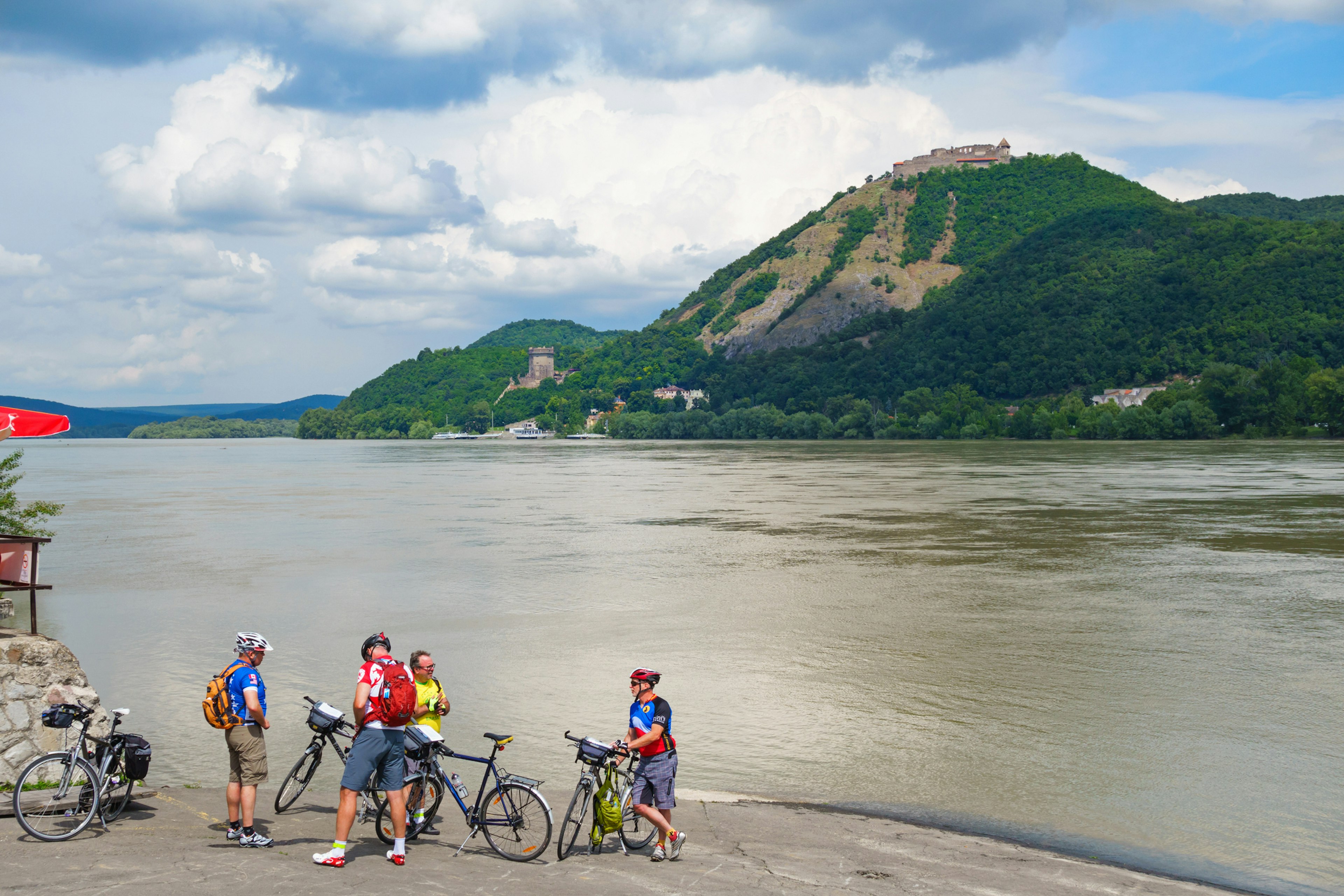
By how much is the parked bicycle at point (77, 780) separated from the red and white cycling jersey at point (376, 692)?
1904mm

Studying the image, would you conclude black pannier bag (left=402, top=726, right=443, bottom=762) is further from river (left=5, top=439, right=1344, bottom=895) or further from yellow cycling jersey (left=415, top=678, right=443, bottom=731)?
river (left=5, top=439, right=1344, bottom=895)

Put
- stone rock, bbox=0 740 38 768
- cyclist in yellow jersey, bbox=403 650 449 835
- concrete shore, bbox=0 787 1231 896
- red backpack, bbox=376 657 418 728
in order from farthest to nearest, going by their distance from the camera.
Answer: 1. stone rock, bbox=0 740 38 768
2. cyclist in yellow jersey, bbox=403 650 449 835
3. red backpack, bbox=376 657 418 728
4. concrete shore, bbox=0 787 1231 896

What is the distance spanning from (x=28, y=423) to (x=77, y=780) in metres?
4.20

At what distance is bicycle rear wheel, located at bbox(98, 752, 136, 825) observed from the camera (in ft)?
26.8

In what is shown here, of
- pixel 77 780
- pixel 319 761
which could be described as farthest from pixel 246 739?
pixel 77 780

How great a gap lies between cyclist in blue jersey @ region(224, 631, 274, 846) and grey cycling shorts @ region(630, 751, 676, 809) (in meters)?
2.89

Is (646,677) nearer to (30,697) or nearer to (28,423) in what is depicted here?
(30,697)

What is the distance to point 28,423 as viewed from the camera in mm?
10539

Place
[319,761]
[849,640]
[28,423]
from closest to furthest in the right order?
1. [319,761]
2. [28,423]
3. [849,640]

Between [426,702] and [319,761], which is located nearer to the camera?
[426,702]

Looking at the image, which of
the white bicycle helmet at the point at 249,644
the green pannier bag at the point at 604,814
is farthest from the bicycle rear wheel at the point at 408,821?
the white bicycle helmet at the point at 249,644

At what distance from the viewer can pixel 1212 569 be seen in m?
25.0

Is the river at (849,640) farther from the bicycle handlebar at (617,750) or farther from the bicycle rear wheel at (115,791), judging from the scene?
the bicycle handlebar at (617,750)

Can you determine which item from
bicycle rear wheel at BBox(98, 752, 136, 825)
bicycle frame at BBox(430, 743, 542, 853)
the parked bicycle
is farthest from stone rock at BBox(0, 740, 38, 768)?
bicycle frame at BBox(430, 743, 542, 853)
